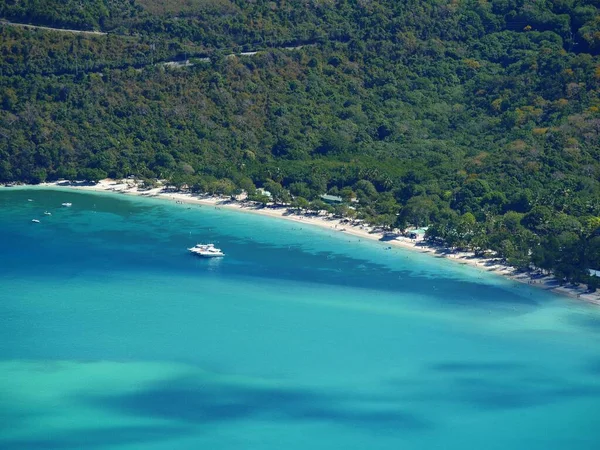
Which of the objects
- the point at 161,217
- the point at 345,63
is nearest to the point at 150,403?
the point at 161,217

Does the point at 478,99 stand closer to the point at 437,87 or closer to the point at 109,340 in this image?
the point at 437,87

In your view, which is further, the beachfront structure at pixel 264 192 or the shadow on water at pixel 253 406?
the beachfront structure at pixel 264 192

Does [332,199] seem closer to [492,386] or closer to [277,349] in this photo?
[277,349]

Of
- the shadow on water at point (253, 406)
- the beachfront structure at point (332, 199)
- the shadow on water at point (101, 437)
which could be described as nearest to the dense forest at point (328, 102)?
the beachfront structure at point (332, 199)

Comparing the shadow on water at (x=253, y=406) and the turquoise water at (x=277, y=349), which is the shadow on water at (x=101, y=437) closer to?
the turquoise water at (x=277, y=349)

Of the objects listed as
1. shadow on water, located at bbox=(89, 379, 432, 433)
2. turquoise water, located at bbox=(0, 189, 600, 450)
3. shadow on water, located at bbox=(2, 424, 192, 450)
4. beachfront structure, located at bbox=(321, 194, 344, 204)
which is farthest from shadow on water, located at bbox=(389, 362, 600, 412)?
beachfront structure, located at bbox=(321, 194, 344, 204)
